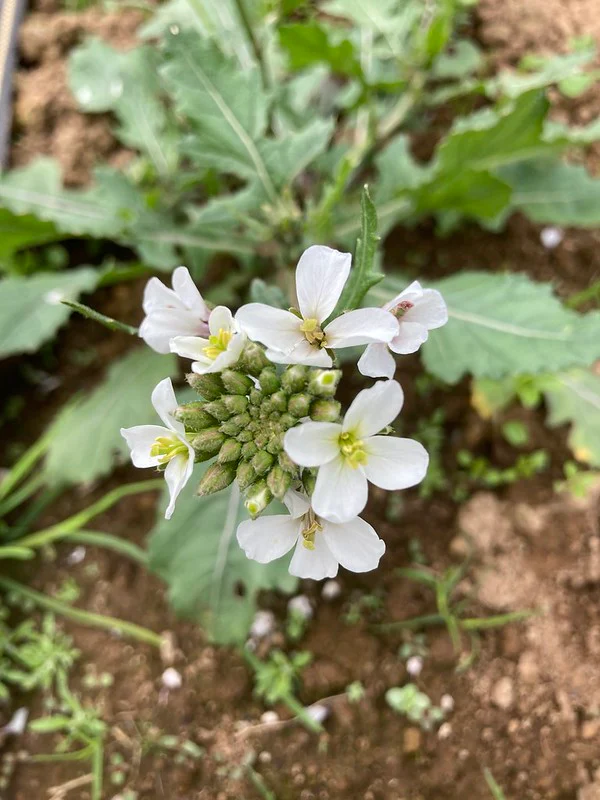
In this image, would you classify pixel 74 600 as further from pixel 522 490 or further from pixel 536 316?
pixel 536 316

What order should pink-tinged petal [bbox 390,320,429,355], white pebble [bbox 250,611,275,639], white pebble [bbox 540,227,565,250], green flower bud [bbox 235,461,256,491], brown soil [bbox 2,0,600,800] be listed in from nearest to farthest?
pink-tinged petal [bbox 390,320,429,355], green flower bud [bbox 235,461,256,491], brown soil [bbox 2,0,600,800], white pebble [bbox 250,611,275,639], white pebble [bbox 540,227,565,250]

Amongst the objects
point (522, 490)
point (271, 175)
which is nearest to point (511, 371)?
Answer: point (522, 490)

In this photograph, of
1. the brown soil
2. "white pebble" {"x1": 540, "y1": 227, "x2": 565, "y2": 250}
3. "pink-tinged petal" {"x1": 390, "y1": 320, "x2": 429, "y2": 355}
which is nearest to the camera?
"pink-tinged petal" {"x1": 390, "y1": 320, "x2": 429, "y2": 355}

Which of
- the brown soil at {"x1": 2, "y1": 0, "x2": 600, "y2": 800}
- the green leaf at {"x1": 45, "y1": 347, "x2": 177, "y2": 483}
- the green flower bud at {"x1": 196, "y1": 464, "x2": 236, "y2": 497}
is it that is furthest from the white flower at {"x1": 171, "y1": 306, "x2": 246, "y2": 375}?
the brown soil at {"x1": 2, "y1": 0, "x2": 600, "y2": 800}

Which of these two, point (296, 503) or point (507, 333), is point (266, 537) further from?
point (507, 333)

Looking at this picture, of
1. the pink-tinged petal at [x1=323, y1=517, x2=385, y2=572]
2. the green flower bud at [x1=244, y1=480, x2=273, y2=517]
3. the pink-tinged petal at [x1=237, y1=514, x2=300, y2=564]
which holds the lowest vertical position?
the pink-tinged petal at [x1=323, y1=517, x2=385, y2=572]

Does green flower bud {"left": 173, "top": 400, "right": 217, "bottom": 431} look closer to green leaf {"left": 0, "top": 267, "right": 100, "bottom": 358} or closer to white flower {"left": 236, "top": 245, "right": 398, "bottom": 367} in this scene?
white flower {"left": 236, "top": 245, "right": 398, "bottom": 367}

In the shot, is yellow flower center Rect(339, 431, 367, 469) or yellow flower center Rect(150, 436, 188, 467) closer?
yellow flower center Rect(339, 431, 367, 469)
